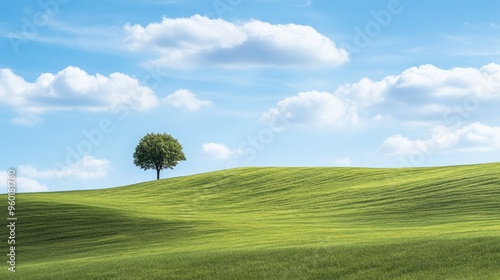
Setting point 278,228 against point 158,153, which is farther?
point 158,153

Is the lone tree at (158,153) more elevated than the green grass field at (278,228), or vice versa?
the lone tree at (158,153)

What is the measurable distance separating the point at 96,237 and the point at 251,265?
63.8ft

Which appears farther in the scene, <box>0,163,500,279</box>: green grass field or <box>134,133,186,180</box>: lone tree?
<box>134,133,186,180</box>: lone tree

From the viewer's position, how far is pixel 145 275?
2405 cm

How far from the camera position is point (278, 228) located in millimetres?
38844

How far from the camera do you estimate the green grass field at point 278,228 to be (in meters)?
22.9

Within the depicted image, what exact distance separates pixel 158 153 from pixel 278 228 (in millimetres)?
55644

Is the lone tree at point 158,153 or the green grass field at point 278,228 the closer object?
the green grass field at point 278,228

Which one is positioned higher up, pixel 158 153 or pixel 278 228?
pixel 158 153

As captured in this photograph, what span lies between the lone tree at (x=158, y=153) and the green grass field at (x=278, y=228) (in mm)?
12426

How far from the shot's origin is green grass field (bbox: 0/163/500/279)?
901 inches

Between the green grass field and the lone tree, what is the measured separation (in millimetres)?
12426

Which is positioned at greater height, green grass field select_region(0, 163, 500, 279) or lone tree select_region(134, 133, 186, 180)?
lone tree select_region(134, 133, 186, 180)

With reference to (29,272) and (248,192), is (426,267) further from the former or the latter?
(248,192)
